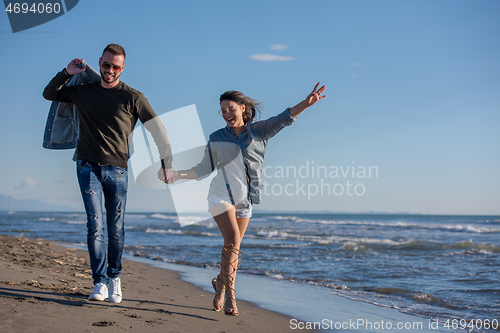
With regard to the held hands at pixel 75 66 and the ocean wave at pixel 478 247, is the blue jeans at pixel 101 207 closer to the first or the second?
the held hands at pixel 75 66

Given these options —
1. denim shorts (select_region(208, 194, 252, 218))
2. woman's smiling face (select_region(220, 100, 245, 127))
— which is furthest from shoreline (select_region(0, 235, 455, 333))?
woman's smiling face (select_region(220, 100, 245, 127))

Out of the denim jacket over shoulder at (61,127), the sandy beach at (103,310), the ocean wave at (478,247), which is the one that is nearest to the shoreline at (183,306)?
the sandy beach at (103,310)

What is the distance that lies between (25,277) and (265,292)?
8.72 feet

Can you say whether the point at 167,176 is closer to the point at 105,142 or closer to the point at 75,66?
the point at 105,142

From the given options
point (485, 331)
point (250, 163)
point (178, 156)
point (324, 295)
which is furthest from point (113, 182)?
point (485, 331)

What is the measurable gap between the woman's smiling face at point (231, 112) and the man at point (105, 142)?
1.72 feet

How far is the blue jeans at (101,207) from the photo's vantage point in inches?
112

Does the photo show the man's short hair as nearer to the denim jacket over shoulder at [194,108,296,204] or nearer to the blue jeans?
the blue jeans

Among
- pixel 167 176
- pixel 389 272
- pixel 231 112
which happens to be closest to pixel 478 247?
pixel 389 272

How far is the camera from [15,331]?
2.03 meters

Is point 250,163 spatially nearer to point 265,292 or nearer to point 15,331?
point 15,331

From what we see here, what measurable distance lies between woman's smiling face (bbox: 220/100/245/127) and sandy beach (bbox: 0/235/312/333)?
1572 millimetres

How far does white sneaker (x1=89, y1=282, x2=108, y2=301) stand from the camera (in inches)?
113

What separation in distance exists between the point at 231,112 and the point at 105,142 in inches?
39.6
